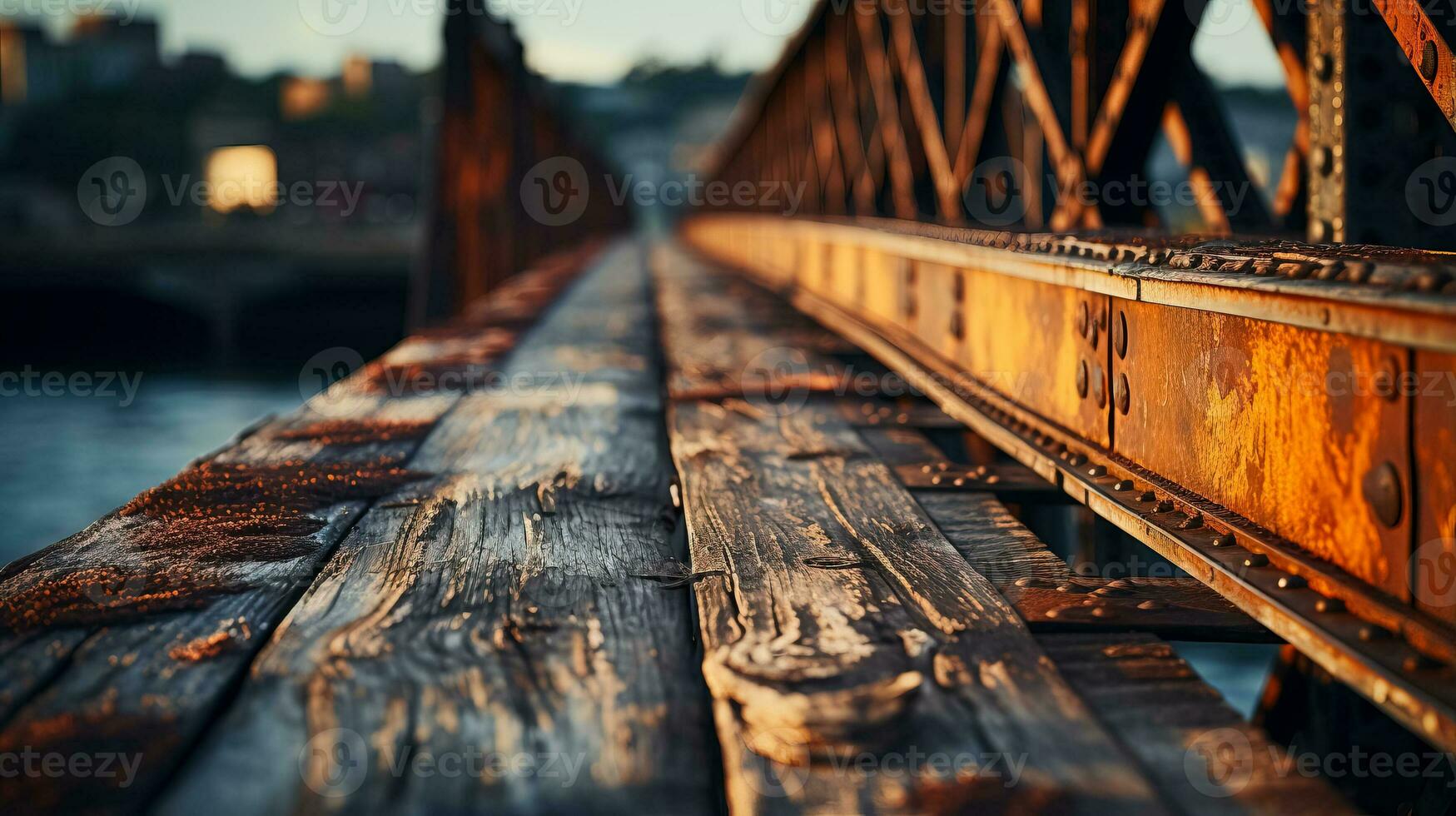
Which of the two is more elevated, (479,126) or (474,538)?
(479,126)

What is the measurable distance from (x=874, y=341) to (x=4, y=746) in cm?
374

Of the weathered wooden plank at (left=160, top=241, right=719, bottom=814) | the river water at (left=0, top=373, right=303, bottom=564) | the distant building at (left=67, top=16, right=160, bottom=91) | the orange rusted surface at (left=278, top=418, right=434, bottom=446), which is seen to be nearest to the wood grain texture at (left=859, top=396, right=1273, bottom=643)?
the weathered wooden plank at (left=160, top=241, right=719, bottom=814)

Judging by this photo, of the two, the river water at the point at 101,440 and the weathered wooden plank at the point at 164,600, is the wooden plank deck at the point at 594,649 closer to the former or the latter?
the weathered wooden plank at the point at 164,600

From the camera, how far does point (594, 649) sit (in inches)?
65.4

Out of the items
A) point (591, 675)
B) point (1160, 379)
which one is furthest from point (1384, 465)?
point (591, 675)

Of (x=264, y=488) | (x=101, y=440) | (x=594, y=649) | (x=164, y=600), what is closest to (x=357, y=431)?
(x=264, y=488)

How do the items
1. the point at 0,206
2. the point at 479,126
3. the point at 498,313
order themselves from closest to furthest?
1. the point at 498,313
2. the point at 479,126
3. the point at 0,206

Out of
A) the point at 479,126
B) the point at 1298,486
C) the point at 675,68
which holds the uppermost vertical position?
the point at 675,68

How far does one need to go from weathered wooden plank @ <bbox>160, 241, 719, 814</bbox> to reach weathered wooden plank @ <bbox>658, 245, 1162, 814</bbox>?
0.22ft

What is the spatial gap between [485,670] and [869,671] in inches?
19.8

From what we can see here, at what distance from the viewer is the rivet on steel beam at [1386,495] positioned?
1.48 m

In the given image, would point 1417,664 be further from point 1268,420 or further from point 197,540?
point 197,540

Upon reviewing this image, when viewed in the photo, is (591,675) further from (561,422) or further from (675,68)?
(675,68)

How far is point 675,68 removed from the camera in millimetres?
174500
